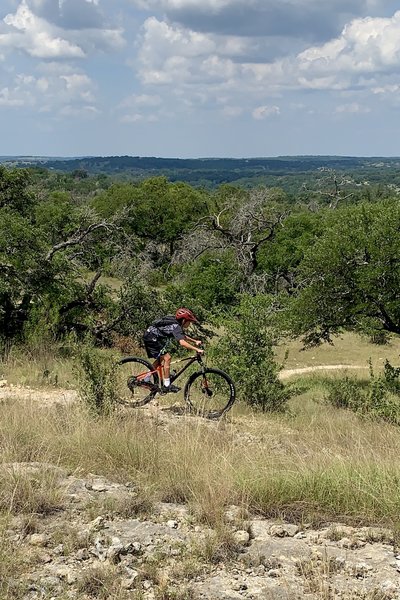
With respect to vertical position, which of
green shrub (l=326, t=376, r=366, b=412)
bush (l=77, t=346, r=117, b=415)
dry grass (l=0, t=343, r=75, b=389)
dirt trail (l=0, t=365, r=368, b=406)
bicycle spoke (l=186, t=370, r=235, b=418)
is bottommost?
green shrub (l=326, t=376, r=366, b=412)

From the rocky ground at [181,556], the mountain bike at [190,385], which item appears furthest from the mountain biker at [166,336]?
the rocky ground at [181,556]

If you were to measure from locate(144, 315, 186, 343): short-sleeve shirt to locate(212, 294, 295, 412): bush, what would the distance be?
236cm

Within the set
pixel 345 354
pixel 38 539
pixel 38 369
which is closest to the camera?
pixel 38 539

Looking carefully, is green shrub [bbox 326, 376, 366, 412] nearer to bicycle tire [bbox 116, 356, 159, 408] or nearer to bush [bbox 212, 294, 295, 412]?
bush [bbox 212, 294, 295, 412]

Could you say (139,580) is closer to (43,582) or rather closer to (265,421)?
(43,582)

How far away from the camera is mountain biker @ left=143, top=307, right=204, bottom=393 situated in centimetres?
805

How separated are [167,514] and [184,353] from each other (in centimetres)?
658

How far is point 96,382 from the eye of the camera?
7.12 meters

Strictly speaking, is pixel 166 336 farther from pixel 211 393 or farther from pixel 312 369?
pixel 312 369

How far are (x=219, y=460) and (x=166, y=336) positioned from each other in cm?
336

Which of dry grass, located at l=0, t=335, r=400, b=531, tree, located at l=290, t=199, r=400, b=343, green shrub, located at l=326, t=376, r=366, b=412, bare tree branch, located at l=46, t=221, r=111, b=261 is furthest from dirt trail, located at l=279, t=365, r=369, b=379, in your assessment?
dry grass, located at l=0, t=335, r=400, b=531

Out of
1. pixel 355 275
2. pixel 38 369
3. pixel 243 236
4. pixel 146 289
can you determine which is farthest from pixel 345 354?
pixel 38 369

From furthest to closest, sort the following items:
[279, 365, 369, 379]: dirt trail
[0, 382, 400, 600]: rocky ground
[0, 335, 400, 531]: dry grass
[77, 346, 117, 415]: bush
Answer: [279, 365, 369, 379]: dirt trail → [77, 346, 117, 415]: bush → [0, 335, 400, 531]: dry grass → [0, 382, 400, 600]: rocky ground

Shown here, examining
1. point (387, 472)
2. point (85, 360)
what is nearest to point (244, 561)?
point (387, 472)
